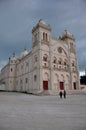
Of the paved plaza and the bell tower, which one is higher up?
the bell tower

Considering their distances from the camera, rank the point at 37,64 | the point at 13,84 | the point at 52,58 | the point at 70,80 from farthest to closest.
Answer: the point at 13,84
the point at 70,80
the point at 52,58
the point at 37,64

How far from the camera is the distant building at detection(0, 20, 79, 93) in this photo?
3859 cm

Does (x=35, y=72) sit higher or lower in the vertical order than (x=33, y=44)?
lower

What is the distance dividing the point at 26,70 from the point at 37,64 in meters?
9.19

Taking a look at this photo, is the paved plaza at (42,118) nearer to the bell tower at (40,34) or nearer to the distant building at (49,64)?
the distant building at (49,64)

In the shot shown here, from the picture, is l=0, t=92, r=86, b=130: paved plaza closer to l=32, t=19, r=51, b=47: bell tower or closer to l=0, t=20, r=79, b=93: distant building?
l=0, t=20, r=79, b=93: distant building

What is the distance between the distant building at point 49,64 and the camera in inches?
1519

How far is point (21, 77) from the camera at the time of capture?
167 feet

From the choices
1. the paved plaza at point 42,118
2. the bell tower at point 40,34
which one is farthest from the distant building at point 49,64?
the paved plaza at point 42,118

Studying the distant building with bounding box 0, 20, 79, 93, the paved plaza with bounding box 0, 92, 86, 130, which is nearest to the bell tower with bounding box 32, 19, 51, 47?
the distant building with bounding box 0, 20, 79, 93

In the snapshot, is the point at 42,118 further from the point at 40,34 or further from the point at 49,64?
the point at 40,34

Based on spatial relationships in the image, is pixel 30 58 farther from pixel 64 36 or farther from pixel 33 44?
pixel 64 36

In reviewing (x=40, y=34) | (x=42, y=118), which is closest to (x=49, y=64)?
(x=40, y=34)

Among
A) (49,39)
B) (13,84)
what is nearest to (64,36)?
(49,39)
